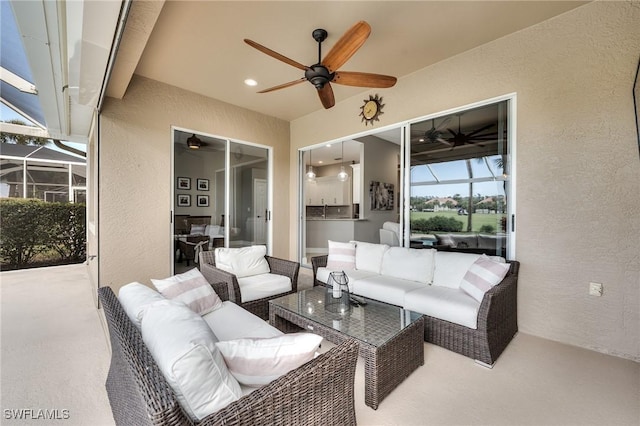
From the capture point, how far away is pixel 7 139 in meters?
5.24

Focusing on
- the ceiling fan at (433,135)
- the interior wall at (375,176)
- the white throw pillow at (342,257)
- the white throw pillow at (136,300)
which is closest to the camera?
the white throw pillow at (136,300)

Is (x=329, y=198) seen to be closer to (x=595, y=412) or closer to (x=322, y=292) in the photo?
(x=322, y=292)

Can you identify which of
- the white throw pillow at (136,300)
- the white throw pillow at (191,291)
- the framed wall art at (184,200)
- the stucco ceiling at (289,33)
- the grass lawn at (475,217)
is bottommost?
the white throw pillow at (191,291)

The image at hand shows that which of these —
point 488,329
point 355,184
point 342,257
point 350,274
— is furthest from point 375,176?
point 488,329

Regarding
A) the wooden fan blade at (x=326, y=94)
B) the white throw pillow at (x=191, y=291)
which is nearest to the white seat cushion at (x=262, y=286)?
the white throw pillow at (x=191, y=291)

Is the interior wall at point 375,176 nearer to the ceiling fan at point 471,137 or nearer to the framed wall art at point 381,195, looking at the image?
the framed wall art at point 381,195

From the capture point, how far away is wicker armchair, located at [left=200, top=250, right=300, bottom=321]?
2643mm

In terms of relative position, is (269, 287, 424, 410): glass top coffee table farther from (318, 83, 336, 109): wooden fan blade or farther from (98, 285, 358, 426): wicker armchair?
(318, 83, 336, 109): wooden fan blade

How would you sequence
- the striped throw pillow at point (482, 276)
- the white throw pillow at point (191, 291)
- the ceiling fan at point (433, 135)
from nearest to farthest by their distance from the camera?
1. the white throw pillow at point (191, 291)
2. the striped throw pillow at point (482, 276)
3. the ceiling fan at point (433, 135)

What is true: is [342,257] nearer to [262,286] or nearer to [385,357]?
[262,286]

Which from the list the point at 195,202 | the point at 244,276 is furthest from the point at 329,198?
the point at 244,276

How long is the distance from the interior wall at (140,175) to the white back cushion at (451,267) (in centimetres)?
352

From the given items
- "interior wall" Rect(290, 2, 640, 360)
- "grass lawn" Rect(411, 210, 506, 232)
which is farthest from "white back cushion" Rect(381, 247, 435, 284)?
"interior wall" Rect(290, 2, 640, 360)

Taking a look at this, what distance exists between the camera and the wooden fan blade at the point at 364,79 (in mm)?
2531
